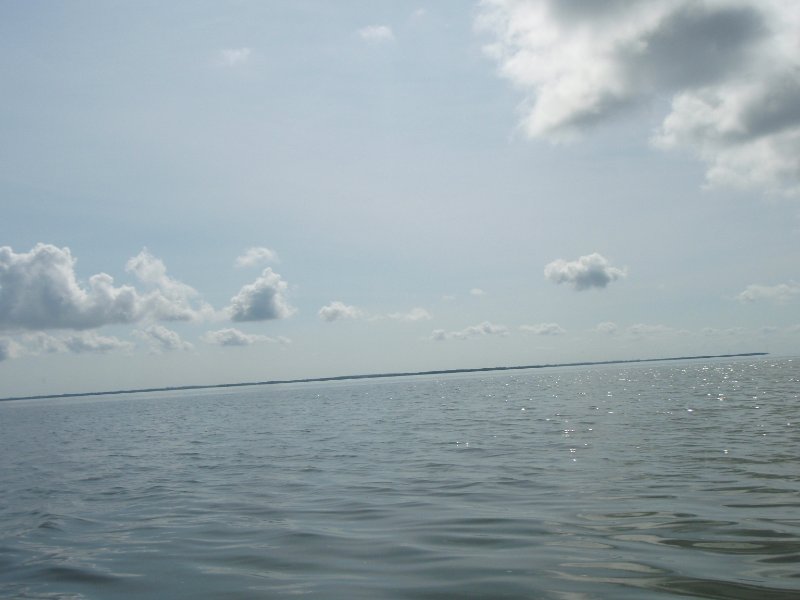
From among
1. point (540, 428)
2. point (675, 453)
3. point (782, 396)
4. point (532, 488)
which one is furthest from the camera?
point (782, 396)

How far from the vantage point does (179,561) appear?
36.4 feet

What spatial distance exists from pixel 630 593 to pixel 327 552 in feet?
17.4

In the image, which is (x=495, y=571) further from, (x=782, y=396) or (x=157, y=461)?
(x=782, y=396)

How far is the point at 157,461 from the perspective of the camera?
27391 mm

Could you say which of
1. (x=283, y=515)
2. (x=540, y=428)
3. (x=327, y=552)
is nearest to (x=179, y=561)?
(x=327, y=552)

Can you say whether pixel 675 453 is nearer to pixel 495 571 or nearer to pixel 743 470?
pixel 743 470

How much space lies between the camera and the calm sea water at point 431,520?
915cm

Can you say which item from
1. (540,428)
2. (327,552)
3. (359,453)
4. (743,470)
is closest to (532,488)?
(743,470)

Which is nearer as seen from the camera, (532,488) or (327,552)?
(327,552)

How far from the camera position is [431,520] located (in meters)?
13.2

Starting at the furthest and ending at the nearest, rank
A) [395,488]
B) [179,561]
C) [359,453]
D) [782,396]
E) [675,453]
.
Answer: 1. [782,396]
2. [359,453]
3. [675,453]
4. [395,488]
5. [179,561]

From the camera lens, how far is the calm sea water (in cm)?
915

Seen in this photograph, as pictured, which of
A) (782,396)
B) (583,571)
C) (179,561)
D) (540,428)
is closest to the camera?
(583,571)

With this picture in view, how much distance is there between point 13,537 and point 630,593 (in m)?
13.3
